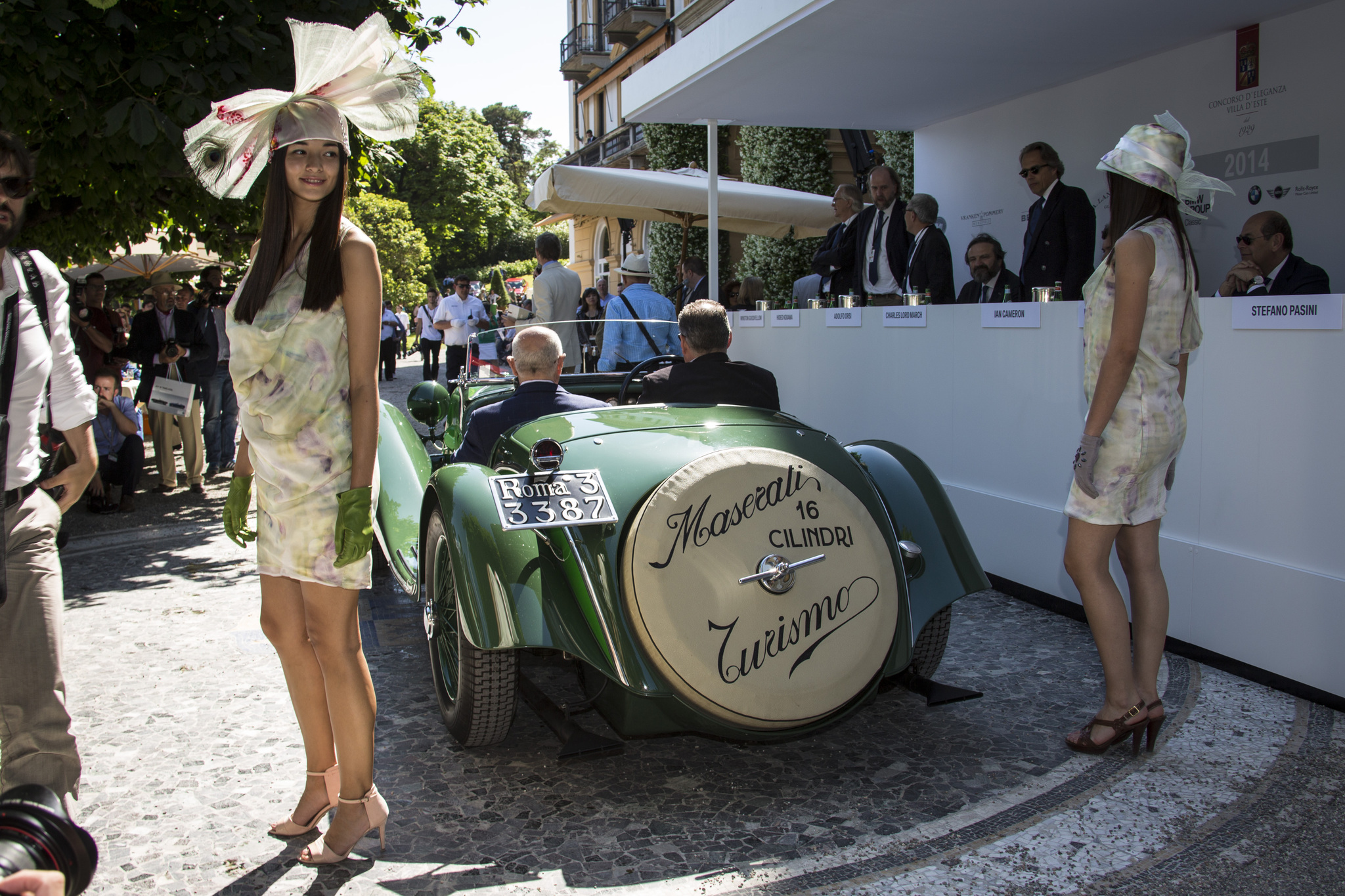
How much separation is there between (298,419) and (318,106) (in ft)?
2.70

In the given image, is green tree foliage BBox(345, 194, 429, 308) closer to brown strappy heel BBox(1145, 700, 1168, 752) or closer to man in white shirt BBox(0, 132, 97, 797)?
man in white shirt BBox(0, 132, 97, 797)

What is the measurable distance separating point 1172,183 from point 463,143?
4882cm

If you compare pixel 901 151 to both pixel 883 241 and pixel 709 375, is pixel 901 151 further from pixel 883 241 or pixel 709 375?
pixel 709 375

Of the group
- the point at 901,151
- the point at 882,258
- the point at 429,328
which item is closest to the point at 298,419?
the point at 882,258

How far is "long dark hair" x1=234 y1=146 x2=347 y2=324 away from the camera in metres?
2.50

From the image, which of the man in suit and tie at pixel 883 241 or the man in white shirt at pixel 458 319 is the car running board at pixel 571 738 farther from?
the man in white shirt at pixel 458 319

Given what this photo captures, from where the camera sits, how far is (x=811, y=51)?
21.0ft

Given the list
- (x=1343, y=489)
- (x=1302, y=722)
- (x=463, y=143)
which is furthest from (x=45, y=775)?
(x=463, y=143)

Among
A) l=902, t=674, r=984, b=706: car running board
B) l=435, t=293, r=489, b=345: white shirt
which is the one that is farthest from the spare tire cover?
l=435, t=293, r=489, b=345: white shirt

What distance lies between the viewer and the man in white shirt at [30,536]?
2297mm

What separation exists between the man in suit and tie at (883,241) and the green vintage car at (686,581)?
4.16 meters

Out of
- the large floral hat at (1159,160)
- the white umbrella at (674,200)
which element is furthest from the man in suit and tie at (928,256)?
the large floral hat at (1159,160)

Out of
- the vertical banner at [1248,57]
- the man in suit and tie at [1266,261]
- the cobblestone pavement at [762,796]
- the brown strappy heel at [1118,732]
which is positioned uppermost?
the vertical banner at [1248,57]

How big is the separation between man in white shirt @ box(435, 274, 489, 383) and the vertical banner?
1040 centimetres
